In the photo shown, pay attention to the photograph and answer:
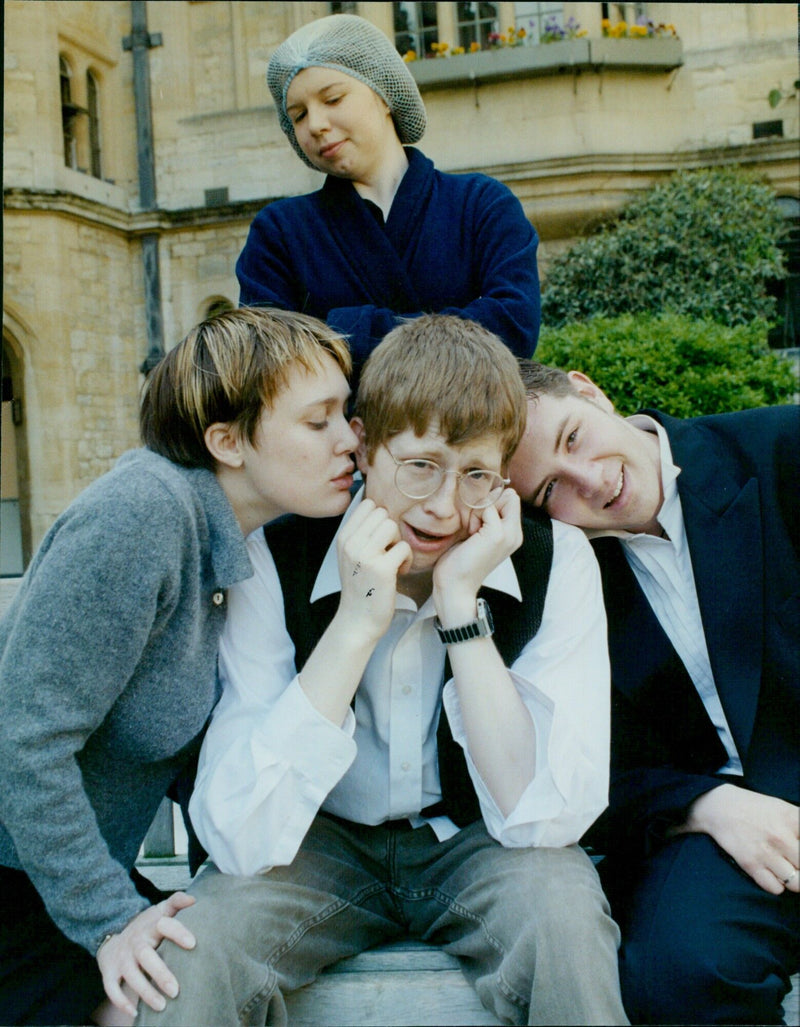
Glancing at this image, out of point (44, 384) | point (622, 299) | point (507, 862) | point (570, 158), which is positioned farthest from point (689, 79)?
point (507, 862)

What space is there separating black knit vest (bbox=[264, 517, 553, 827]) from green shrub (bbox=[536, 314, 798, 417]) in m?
4.56

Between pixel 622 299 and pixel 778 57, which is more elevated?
pixel 778 57

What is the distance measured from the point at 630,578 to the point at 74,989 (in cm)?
134

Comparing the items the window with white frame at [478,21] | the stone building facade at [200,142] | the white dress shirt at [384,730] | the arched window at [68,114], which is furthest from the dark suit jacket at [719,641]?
the arched window at [68,114]

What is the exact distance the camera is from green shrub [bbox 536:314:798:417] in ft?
20.3

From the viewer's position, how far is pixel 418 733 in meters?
1.80

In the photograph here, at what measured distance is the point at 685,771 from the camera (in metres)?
1.95

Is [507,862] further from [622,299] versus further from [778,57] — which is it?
[778,57]

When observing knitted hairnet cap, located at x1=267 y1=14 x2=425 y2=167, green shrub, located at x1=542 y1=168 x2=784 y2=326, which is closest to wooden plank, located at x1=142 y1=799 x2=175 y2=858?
knitted hairnet cap, located at x1=267 y1=14 x2=425 y2=167

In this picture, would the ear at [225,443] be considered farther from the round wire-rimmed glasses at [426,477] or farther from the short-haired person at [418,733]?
the round wire-rimmed glasses at [426,477]

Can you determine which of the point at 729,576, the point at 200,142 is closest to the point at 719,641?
the point at 729,576

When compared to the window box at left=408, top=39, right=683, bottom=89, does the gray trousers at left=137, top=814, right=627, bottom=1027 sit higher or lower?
lower

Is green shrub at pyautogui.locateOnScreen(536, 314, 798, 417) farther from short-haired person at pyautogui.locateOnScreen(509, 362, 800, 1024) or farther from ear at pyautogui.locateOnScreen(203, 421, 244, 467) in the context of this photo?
ear at pyautogui.locateOnScreen(203, 421, 244, 467)

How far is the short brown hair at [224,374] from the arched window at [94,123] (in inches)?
423
